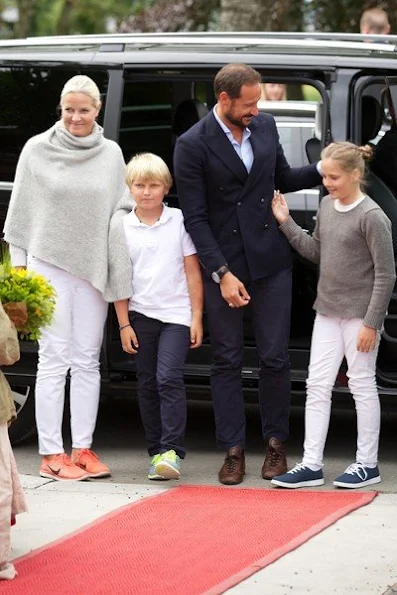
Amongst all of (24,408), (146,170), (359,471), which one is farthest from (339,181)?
(24,408)

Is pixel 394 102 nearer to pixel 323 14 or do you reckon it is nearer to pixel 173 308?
pixel 173 308

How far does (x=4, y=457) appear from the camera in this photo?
16.9 feet

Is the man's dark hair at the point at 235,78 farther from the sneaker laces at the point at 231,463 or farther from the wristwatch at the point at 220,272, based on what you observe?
the sneaker laces at the point at 231,463

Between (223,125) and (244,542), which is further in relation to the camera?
(223,125)

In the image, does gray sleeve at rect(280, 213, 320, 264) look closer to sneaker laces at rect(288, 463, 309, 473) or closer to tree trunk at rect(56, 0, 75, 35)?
sneaker laces at rect(288, 463, 309, 473)

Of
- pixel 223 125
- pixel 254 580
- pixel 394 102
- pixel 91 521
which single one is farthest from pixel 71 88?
pixel 254 580

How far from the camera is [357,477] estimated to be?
21.4ft

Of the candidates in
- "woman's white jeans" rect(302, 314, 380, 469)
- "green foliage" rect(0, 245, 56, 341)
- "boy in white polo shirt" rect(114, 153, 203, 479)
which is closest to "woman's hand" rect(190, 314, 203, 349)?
"boy in white polo shirt" rect(114, 153, 203, 479)

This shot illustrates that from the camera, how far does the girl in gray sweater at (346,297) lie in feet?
20.8

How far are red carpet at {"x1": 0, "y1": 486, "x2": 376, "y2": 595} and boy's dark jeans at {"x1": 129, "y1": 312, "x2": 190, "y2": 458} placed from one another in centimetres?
33

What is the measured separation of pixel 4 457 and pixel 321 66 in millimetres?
2625

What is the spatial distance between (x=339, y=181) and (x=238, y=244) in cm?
57

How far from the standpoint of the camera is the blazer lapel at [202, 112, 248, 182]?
6.52 metres

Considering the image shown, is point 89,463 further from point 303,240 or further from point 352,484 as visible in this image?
point 303,240
